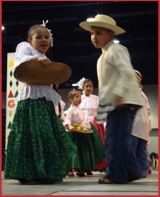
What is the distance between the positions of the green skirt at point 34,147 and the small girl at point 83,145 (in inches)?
70.6

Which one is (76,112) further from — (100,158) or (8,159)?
(8,159)

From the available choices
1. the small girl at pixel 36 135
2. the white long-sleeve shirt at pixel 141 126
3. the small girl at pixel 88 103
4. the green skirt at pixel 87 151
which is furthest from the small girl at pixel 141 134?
the small girl at pixel 88 103

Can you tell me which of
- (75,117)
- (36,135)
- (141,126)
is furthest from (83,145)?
(36,135)

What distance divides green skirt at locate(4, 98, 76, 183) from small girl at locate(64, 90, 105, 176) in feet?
5.88

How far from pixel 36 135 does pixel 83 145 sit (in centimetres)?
209

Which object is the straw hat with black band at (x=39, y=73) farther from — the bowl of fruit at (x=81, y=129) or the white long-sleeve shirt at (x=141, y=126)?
the bowl of fruit at (x=81, y=129)

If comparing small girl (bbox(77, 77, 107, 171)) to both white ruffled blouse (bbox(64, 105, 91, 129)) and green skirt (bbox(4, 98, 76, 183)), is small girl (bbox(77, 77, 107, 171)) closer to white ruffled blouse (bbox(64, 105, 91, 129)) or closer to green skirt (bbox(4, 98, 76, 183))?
white ruffled blouse (bbox(64, 105, 91, 129))

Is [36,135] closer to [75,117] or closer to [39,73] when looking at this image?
[39,73]

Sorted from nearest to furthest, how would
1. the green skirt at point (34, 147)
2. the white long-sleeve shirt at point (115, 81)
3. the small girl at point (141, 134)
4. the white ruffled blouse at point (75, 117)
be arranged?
the white long-sleeve shirt at point (115, 81) < the green skirt at point (34, 147) < the small girl at point (141, 134) < the white ruffled blouse at point (75, 117)

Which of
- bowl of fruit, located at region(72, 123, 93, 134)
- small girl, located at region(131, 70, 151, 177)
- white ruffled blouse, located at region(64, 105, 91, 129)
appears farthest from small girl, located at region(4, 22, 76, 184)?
white ruffled blouse, located at region(64, 105, 91, 129)

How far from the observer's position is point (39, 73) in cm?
311

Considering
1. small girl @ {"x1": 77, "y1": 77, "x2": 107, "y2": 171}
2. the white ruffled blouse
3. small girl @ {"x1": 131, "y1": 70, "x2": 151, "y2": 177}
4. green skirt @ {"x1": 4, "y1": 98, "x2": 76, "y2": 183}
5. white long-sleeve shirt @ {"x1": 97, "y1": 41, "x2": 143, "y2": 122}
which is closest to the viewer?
white long-sleeve shirt @ {"x1": 97, "y1": 41, "x2": 143, "y2": 122}

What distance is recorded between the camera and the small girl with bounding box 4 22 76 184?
3.04 metres

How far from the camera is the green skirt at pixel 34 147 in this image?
304 cm
